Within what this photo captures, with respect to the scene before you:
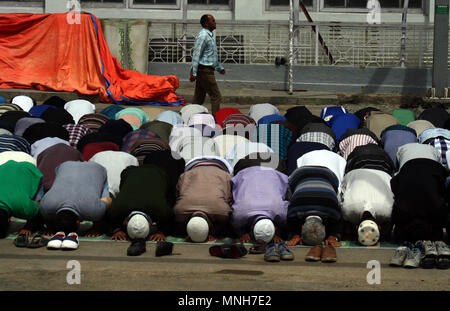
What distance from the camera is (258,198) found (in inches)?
293

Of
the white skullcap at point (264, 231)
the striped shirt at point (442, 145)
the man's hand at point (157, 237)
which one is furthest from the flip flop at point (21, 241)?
the striped shirt at point (442, 145)

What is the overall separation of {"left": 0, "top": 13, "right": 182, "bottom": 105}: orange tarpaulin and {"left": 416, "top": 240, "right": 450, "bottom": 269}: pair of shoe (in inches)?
316

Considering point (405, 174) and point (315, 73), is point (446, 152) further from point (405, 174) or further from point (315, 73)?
point (315, 73)

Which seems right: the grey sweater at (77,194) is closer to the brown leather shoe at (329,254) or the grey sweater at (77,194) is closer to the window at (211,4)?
the brown leather shoe at (329,254)

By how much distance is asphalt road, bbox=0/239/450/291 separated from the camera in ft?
18.7

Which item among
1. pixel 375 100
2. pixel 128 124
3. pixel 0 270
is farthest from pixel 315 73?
pixel 0 270

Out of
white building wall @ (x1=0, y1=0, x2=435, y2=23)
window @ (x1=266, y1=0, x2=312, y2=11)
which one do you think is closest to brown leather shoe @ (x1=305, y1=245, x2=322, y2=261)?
white building wall @ (x1=0, y1=0, x2=435, y2=23)

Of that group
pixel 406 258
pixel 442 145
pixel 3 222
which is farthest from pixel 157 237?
pixel 442 145

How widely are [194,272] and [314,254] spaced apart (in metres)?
1.04

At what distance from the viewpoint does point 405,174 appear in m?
7.34

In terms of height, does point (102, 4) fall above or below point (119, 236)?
above

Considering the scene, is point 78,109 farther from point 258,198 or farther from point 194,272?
point 194,272

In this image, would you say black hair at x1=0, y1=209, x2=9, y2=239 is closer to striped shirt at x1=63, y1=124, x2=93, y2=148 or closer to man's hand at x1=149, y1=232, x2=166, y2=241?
man's hand at x1=149, y1=232, x2=166, y2=241

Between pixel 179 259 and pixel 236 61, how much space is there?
29.4ft
